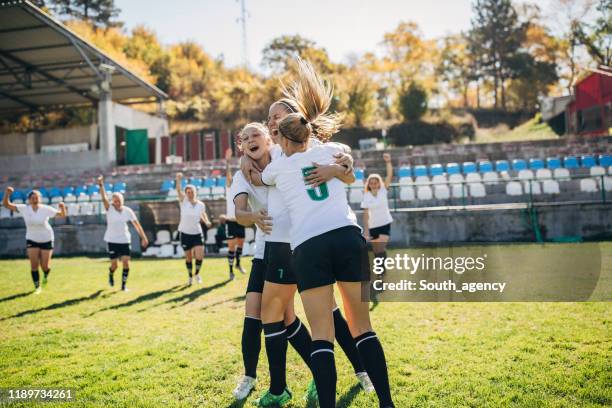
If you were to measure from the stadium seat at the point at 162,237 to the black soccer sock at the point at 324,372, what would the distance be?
13957 millimetres

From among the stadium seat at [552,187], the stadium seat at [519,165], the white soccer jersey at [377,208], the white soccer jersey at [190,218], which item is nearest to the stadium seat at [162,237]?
the white soccer jersey at [190,218]

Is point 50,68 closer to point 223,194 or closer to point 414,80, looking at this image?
point 223,194

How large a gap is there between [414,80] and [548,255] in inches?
1018

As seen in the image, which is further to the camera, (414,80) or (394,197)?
(414,80)

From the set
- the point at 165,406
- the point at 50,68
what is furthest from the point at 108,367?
the point at 50,68

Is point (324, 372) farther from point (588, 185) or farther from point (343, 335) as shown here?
point (588, 185)

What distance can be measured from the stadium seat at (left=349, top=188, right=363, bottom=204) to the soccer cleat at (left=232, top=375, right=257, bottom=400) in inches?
494

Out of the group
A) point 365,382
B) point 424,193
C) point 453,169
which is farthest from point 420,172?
point 365,382

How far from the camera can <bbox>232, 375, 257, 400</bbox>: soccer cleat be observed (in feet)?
12.4

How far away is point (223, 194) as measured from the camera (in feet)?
56.0

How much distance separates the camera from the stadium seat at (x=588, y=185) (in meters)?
14.9

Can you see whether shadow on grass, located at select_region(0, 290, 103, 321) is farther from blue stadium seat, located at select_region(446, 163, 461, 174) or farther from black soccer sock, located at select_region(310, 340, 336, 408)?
blue stadium seat, located at select_region(446, 163, 461, 174)

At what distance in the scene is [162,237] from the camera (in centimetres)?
1611

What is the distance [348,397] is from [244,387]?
2.81 feet
